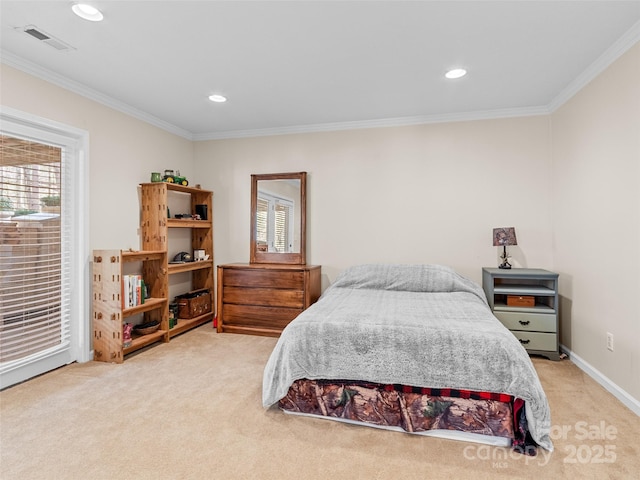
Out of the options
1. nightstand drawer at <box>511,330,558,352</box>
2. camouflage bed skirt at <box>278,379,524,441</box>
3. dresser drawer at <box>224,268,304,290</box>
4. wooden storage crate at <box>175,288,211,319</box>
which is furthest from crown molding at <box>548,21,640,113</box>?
wooden storage crate at <box>175,288,211,319</box>

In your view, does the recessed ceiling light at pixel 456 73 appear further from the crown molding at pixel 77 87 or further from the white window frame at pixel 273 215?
the crown molding at pixel 77 87

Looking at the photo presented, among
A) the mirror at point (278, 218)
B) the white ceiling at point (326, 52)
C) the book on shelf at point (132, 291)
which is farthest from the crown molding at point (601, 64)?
the book on shelf at point (132, 291)

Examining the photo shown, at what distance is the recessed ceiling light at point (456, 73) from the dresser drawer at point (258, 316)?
268 centimetres

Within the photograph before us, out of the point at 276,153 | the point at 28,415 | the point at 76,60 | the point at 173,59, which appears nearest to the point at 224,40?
the point at 173,59

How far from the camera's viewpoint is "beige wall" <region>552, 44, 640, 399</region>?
2.24 metres

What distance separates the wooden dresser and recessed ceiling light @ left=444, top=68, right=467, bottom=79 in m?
2.29

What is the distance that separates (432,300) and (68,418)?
273cm

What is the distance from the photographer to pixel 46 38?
2266 mm

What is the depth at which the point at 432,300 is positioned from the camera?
114 inches

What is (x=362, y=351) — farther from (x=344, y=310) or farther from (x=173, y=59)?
(x=173, y=59)

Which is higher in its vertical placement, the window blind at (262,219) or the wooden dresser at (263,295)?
the window blind at (262,219)

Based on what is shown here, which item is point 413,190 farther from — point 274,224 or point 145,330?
point 145,330

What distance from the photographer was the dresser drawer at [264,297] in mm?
3760

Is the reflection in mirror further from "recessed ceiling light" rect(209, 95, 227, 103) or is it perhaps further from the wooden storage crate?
"recessed ceiling light" rect(209, 95, 227, 103)
